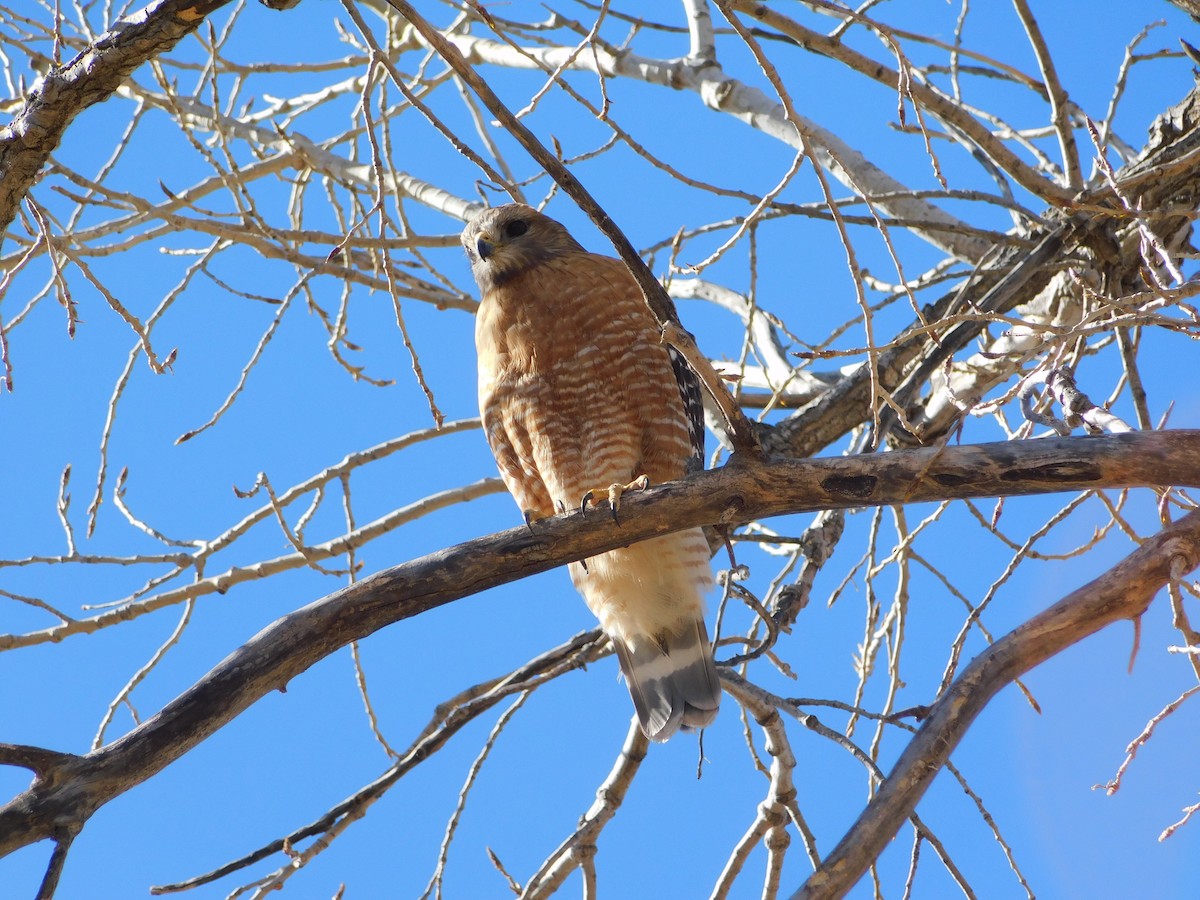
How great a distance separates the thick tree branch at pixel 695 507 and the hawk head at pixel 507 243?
2007 mm

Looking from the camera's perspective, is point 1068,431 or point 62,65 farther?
point 1068,431

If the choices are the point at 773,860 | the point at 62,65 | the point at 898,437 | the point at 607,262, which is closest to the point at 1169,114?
the point at 898,437

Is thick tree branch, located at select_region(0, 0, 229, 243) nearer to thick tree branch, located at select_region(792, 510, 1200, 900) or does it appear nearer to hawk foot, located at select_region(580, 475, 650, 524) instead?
hawk foot, located at select_region(580, 475, 650, 524)

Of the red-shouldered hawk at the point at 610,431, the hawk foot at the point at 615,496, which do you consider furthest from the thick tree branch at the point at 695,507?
the red-shouldered hawk at the point at 610,431

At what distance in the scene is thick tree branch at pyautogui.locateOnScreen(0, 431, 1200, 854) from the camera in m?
2.36

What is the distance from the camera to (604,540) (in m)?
2.72

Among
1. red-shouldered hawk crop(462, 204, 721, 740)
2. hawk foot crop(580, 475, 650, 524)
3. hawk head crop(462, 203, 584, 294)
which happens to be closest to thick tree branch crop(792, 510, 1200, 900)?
hawk foot crop(580, 475, 650, 524)

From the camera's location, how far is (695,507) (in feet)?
8.89

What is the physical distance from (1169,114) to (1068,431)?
61.5 inches

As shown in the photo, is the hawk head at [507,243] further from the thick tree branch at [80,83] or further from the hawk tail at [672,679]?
the thick tree branch at [80,83]

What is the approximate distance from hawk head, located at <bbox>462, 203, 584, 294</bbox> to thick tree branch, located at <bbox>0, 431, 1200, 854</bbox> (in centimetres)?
201

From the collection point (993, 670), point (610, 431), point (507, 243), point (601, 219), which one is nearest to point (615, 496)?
point (601, 219)

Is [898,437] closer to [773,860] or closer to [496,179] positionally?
[773,860]

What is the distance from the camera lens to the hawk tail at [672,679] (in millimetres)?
3998
